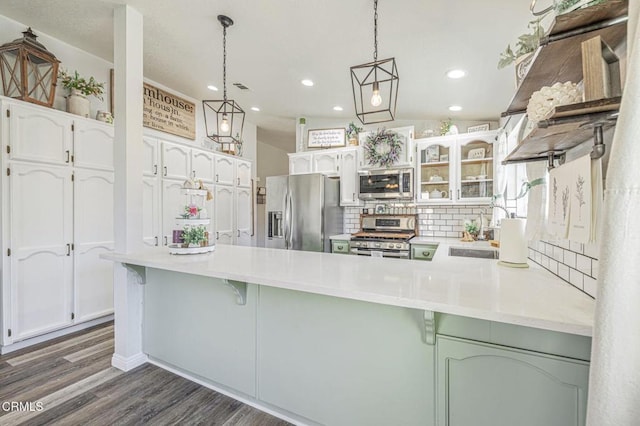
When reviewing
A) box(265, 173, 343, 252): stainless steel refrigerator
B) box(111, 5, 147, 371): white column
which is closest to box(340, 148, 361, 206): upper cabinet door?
box(265, 173, 343, 252): stainless steel refrigerator

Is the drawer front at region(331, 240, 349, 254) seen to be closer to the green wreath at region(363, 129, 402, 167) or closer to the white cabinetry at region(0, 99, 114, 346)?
the green wreath at region(363, 129, 402, 167)

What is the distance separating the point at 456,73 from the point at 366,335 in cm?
256

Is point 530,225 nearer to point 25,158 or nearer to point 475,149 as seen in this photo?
point 475,149

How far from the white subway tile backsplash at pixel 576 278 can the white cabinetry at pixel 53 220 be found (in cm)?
383

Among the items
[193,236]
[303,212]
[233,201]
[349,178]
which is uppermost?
[349,178]

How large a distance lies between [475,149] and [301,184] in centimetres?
228

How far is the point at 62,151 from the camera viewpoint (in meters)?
2.76

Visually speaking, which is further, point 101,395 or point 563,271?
point 101,395

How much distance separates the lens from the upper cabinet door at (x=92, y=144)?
2879 millimetres

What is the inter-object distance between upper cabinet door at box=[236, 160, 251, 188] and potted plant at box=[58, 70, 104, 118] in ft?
6.95

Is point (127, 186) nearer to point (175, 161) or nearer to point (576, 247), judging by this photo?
point (175, 161)

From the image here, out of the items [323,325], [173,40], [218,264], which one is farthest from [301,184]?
[323,325]

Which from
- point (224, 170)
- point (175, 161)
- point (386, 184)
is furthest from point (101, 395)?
point (386, 184)

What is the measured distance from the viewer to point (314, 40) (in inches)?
100
